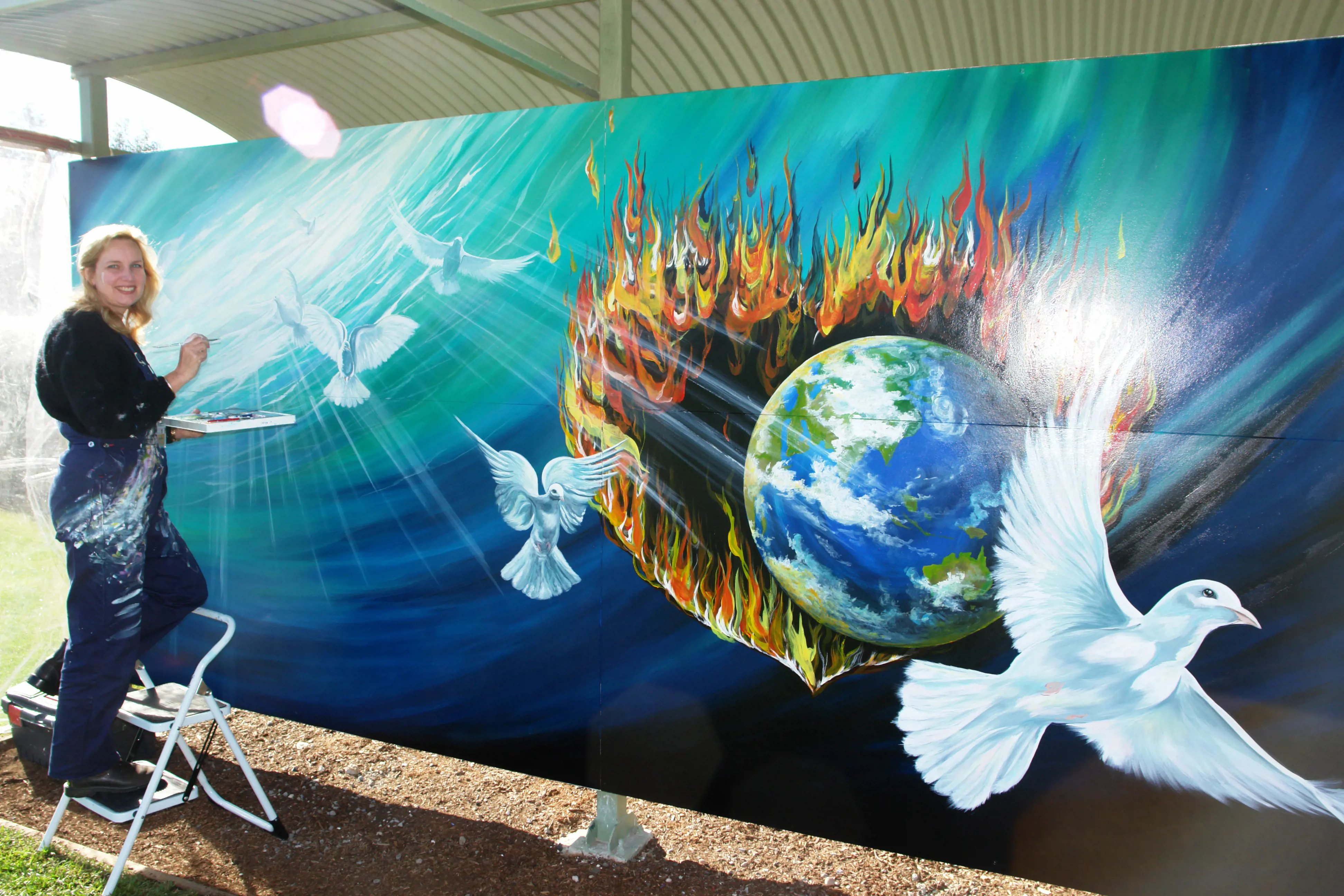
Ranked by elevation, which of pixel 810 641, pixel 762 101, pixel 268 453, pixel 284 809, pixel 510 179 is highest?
pixel 762 101

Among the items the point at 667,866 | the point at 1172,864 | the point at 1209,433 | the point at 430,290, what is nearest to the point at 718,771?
the point at 667,866

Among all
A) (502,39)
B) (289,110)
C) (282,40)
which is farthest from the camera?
(289,110)

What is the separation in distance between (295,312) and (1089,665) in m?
3.21

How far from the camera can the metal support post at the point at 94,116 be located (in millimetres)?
4242

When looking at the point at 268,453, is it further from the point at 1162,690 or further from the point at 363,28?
the point at 1162,690

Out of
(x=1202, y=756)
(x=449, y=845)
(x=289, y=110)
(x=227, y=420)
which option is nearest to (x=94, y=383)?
(x=227, y=420)

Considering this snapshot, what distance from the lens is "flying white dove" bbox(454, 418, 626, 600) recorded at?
3.01m

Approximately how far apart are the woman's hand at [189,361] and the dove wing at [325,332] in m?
0.40

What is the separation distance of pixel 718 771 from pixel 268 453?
2.33 meters

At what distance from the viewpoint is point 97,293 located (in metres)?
3.06

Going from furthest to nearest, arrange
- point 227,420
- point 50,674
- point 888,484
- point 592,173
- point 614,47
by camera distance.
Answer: point 50,674 < point 227,420 < point 614,47 < point 592,173 < point 888,484

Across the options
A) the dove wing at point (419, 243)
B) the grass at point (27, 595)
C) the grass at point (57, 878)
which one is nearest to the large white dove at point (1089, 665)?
the dove wing at point (419, 243)

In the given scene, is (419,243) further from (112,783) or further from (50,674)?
(50,674)

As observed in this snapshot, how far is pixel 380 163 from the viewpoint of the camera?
329 centimetres
